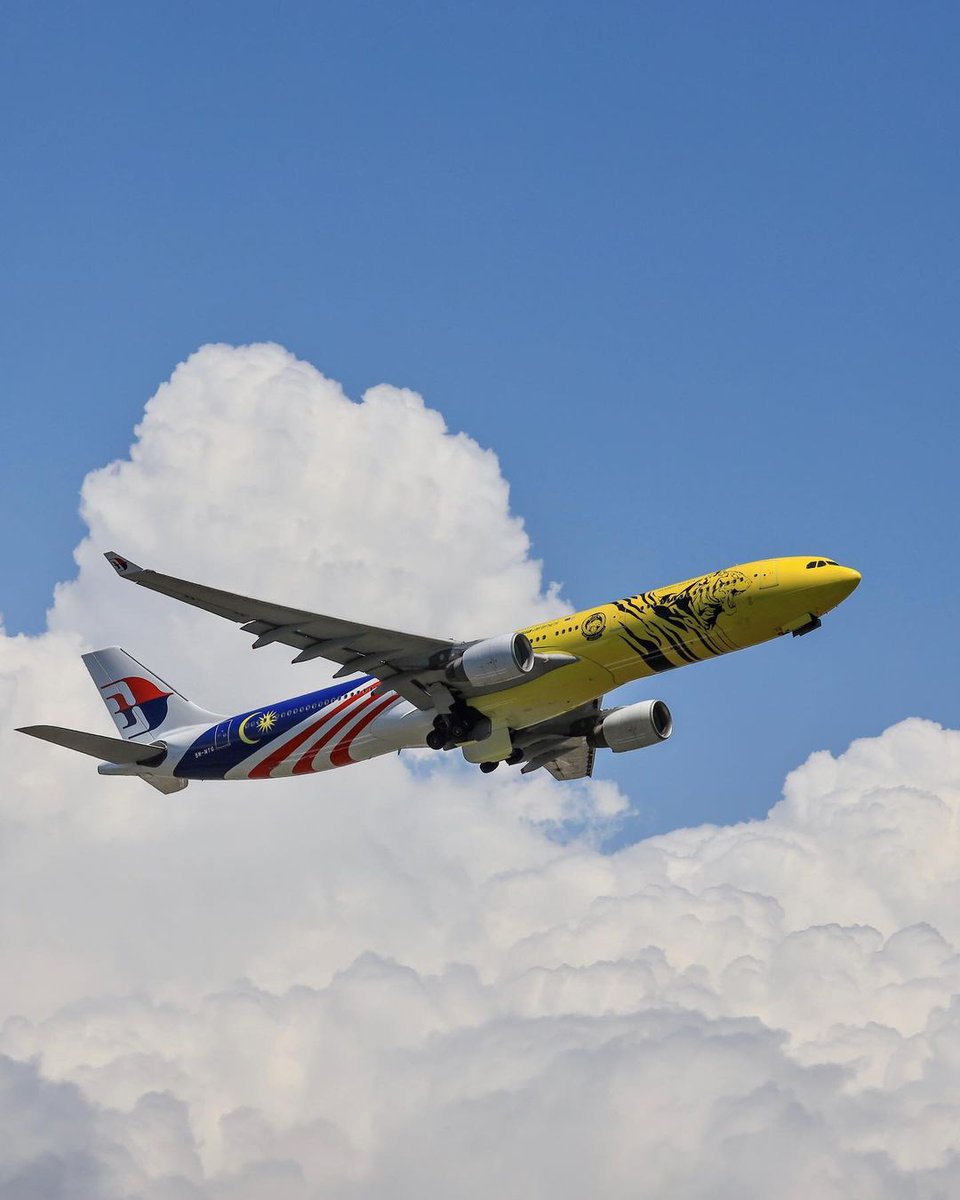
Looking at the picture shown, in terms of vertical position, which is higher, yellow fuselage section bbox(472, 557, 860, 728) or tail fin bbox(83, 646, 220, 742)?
tail fin bbox(83, 646, 220, 742)

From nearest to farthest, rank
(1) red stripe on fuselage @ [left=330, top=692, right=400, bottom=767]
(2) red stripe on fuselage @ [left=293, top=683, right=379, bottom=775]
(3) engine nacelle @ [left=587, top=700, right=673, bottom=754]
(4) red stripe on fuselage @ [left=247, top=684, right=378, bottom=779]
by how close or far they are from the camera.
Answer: (1) red stripe on fuselage @ [left=330, top=692, right=400, bottom=767] < (2) red stripe on fuselage @ [left=293, top=683, right=379, bottom=775] < (4) red stripe on fuselage @ [left=247, top=684, right=378, bottom=779] < (3) engine nacelle @ [left=587, top=700, right=673, bottom=754]

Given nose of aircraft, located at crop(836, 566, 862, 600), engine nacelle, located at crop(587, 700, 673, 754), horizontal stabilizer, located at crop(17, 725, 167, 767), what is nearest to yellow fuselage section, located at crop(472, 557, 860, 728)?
nose of aircraft, located at crop(836, 566, 862, 600)

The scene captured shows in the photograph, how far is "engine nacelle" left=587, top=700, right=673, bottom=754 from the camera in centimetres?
5722

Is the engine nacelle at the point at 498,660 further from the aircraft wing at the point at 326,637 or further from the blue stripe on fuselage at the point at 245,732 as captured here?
the blue stripe on fuselage at the point at 245,732

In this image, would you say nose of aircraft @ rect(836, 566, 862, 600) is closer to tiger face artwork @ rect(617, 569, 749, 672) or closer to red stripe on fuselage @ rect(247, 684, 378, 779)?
tiger face artwork @ rect(617, 569, 749, 672)

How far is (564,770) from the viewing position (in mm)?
59938

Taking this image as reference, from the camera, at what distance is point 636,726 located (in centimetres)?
5722

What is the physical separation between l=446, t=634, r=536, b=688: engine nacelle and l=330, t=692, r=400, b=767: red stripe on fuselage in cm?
477

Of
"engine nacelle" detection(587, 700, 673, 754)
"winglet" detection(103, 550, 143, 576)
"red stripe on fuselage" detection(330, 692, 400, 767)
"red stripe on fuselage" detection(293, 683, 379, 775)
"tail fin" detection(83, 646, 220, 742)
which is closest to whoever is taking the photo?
"winglet" detection(103, 550, 143, 576)

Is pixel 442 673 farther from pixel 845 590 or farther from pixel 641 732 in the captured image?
pixel 845 590

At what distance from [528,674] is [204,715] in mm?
15186

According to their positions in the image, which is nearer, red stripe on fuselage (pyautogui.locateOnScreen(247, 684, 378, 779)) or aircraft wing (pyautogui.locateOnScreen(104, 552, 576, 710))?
aircraft wing (pyautogui.locateOnScreen(104, 552, 576, 710))

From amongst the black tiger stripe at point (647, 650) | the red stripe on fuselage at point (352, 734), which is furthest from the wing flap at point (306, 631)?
the black tiger stripe at point (647, 650)

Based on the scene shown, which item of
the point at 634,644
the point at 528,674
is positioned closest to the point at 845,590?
the point at 634,644
